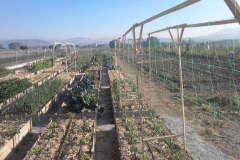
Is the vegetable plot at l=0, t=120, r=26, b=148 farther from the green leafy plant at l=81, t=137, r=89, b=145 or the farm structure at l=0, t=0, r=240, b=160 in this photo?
the green leafy plant at l=81, t=137, r=89, b=145

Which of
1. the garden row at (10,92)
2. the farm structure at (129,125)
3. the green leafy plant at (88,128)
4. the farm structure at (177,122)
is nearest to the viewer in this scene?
the farm structure at (177,122)

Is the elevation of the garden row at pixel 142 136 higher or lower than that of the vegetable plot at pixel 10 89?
lower

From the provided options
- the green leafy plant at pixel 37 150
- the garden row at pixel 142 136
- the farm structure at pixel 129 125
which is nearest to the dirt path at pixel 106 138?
the farm structure at pixel 129 125

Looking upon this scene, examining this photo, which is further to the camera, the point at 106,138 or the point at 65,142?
the point at 106,138

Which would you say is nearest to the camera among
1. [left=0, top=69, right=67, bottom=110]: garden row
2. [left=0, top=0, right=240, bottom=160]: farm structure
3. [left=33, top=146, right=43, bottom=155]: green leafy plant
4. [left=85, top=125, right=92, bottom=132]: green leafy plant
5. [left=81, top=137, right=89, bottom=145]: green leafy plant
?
[left=0, top=0, right=240, bottom=160]: farm structure

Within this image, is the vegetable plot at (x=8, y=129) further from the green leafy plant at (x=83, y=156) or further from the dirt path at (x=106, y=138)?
the dirt path at (x=106, y=138)

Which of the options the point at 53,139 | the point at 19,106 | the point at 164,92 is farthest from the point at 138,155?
the point at 164,92

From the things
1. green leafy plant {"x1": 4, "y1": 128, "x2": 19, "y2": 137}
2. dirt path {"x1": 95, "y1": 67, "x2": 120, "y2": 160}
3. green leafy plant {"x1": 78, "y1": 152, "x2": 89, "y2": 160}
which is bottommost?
dirt path {"x1": 95, "y1": 67, "x2": 120, "y2": 160}

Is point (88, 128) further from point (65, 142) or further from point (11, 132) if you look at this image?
point (11, 132)

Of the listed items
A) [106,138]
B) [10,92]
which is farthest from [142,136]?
[10,92]

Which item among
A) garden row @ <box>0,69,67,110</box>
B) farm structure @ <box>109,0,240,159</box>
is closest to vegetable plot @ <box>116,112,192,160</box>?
farm structure @ <box>109,0,240,159</box>

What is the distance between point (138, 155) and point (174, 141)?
32.1 inches

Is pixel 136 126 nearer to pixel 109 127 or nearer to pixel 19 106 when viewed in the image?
pixel 109 127

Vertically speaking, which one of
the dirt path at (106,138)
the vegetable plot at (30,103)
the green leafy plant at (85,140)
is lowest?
the dirt path at (106,138)
